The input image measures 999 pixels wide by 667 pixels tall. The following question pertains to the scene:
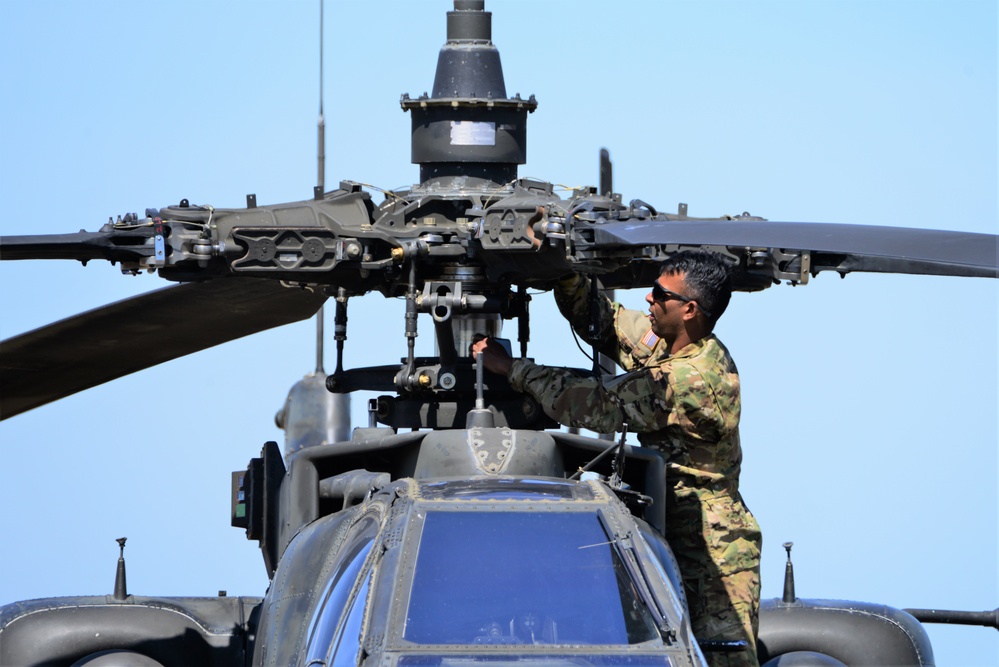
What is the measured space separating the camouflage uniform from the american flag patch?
605 mm

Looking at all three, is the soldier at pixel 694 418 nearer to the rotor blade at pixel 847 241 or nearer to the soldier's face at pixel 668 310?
the soldier's face at pixel 668 310

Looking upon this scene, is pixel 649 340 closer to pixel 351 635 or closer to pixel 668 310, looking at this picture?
pixel 668 310

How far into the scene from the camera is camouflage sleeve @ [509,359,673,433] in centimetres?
809

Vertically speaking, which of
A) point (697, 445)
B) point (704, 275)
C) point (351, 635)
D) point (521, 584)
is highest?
point (704, 275)

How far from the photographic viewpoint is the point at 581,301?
887 cm

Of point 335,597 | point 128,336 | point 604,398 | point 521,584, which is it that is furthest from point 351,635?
point 128,336

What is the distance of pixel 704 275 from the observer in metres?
8.28

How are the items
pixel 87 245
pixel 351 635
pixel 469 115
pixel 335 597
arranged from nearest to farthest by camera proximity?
pixel 351 635 < pixel 335 597 < pixel 87 245 < pixel 469 115

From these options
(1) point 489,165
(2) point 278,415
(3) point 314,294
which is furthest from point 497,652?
(2) point 278,415

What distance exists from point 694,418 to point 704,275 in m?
0.66

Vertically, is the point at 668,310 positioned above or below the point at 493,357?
above

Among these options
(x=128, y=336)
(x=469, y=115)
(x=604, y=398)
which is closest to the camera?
(x=604, y=398)

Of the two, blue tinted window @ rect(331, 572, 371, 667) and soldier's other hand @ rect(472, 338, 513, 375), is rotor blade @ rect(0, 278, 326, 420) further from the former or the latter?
blue tinted window @ rect(331, 572, 371, 667)

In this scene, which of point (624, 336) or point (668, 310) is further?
point (624, 336)
